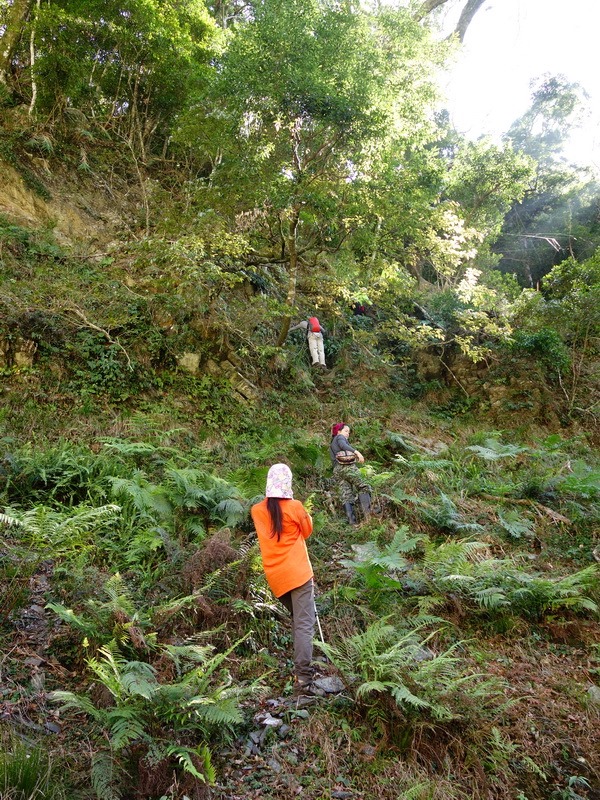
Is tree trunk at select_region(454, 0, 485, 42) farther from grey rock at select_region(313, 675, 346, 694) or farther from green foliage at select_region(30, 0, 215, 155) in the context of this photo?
grey rock at select_region(313, 675, 346, 694)

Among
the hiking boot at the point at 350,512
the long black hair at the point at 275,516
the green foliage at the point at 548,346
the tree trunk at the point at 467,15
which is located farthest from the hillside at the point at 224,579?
the tree trunk at the point at 467,15

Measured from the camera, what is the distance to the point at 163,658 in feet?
11.9

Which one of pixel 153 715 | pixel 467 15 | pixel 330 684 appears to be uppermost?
pixel 467 15

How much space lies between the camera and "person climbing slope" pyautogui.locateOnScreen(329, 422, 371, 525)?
704 cm

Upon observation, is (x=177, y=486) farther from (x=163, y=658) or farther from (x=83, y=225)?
(x=83, y=225)

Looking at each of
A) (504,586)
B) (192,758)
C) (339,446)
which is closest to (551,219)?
(339,446)

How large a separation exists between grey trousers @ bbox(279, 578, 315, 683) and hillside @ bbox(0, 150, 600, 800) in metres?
0.19

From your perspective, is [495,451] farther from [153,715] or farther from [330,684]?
[153,715]

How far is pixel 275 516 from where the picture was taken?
384cm

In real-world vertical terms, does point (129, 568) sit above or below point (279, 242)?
below

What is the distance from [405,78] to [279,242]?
13.8 feet

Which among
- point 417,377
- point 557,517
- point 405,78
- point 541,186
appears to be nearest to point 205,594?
point 557,517

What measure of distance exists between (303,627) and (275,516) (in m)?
0.88

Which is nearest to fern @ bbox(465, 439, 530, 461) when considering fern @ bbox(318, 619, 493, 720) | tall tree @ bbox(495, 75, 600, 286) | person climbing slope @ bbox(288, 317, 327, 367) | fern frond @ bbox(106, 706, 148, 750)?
person climbing slope @ bbox(288, 317, 327, 367)
